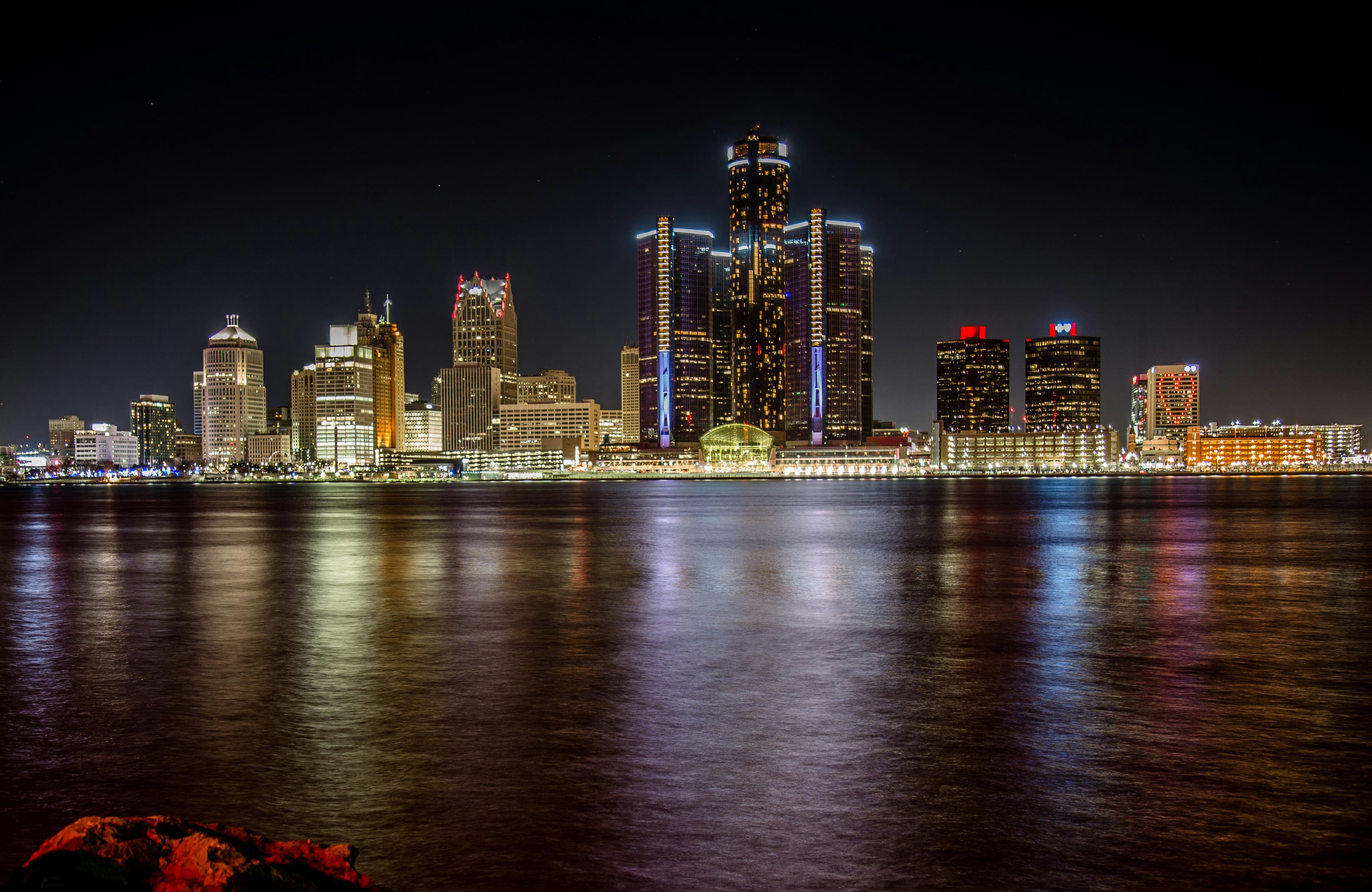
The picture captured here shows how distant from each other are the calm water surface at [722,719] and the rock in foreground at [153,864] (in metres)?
3.27

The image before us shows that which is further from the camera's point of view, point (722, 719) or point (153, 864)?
point (722, 719)

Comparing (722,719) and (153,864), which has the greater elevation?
→ (153,864)

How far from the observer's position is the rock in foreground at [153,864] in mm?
5305

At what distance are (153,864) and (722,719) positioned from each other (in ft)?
32.8

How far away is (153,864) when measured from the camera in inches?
219

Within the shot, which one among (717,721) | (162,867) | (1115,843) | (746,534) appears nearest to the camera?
(162,867)

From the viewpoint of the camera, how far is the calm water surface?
9.38 metres

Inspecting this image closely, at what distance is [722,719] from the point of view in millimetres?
14750

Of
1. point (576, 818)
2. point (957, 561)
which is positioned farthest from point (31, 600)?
point (957, 561)

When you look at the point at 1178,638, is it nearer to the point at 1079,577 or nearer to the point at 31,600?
the point at 1079,577

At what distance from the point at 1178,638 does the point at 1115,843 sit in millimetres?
15215

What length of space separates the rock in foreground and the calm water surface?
3.27 metres

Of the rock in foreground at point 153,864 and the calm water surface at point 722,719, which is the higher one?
the rock in foreground at point 153,864

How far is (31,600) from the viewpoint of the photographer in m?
31.2
